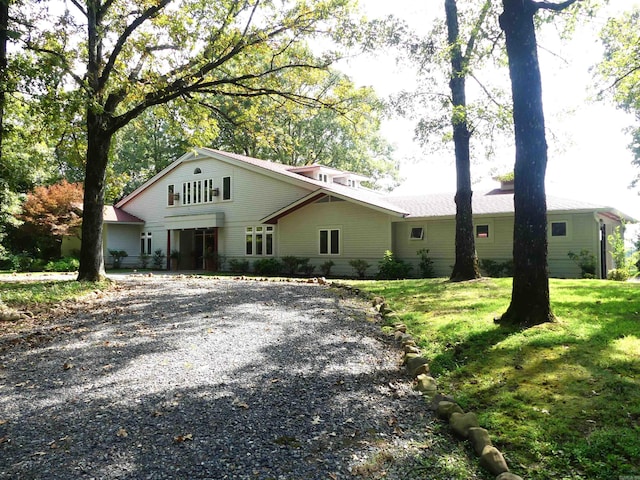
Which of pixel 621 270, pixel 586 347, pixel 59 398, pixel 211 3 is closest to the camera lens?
pixel 59 398

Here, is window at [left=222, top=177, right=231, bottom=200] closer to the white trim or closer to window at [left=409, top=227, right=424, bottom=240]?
the white trim

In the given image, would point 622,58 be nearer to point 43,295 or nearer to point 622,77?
point 622,77

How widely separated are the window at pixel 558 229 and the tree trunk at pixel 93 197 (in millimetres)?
16130

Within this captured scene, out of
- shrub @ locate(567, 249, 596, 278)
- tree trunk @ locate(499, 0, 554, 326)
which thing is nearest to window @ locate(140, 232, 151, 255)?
shrub @ locate(567, 249, 596, 278)

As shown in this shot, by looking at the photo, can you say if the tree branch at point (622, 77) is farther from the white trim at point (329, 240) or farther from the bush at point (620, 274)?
the white trim at point (329, 240)

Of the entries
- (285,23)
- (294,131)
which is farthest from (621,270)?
(294,131)

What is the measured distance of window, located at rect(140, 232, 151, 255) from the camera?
28259mm

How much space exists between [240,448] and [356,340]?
341 centimetres

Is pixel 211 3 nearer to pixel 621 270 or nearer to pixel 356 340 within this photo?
pixel 356 340

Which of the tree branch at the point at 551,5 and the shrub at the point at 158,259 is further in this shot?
the shrub at the point at 158,259

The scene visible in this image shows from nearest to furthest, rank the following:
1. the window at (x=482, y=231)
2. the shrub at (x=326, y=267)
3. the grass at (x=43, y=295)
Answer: the grass at (x=43, y=295)
the window at (x=482, y=231)
the shrub at (x=326, y=267)

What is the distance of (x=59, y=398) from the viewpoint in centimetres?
409

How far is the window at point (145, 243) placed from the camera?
92.7ft

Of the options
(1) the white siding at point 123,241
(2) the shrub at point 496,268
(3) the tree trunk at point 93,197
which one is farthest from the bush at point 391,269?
(1) the white siding at point 123,241
